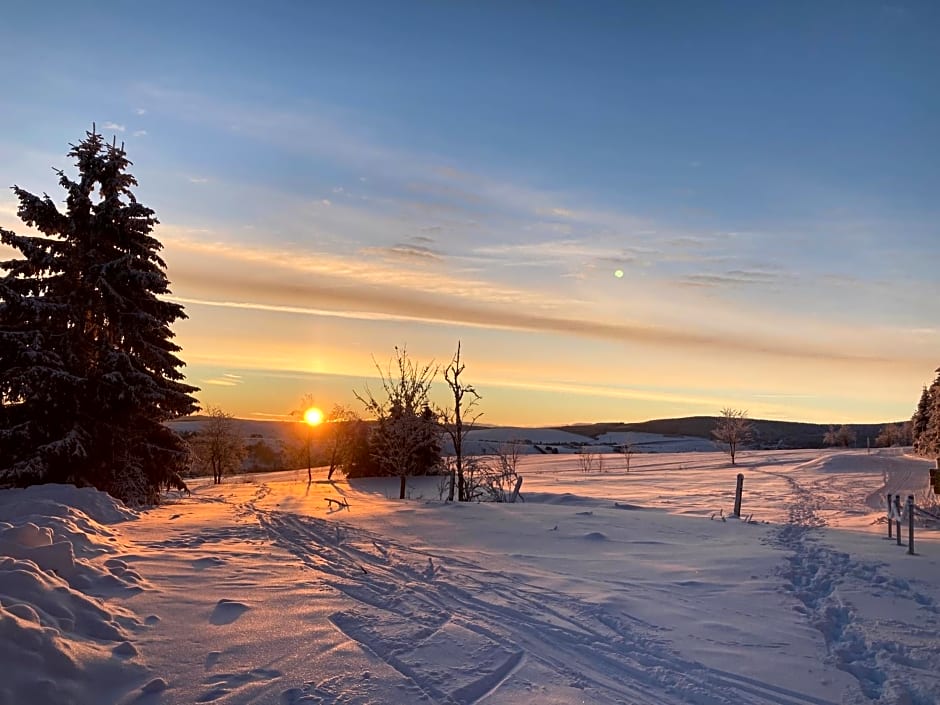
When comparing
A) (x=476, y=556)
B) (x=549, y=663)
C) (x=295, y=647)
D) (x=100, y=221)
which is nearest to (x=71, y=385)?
(x=100, y=221)

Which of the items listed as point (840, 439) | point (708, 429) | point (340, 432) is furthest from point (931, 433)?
point (708, 429)

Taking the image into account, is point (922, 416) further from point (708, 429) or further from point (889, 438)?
point (708, 429)

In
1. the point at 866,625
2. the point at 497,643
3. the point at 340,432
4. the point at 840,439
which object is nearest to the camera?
the point at 497,643

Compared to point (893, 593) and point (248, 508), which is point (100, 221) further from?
point (893, 593)

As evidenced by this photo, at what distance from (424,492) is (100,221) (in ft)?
69.1

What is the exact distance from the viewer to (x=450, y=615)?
7.38 m

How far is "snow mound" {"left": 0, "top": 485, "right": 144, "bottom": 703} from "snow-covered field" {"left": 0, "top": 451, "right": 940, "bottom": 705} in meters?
0.02

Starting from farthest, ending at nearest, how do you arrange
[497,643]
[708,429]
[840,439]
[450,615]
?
1. [708,429]
2. [840,439]
3. [450,615]
4. [497,643]

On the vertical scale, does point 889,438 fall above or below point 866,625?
above

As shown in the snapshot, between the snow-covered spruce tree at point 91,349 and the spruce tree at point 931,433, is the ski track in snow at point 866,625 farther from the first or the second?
the spruce tree at point 931,433

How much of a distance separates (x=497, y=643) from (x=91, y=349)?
17.4 metres

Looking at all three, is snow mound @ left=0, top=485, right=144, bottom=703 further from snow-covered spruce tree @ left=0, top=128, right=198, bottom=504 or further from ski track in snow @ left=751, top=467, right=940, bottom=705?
snow-covered spruce tree @ left=0, top=128, right=198, bottom=504

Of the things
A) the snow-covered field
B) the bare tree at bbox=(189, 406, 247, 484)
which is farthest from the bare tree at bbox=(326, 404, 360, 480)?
the snow-covered field

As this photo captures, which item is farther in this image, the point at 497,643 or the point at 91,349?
the point at 91,349
